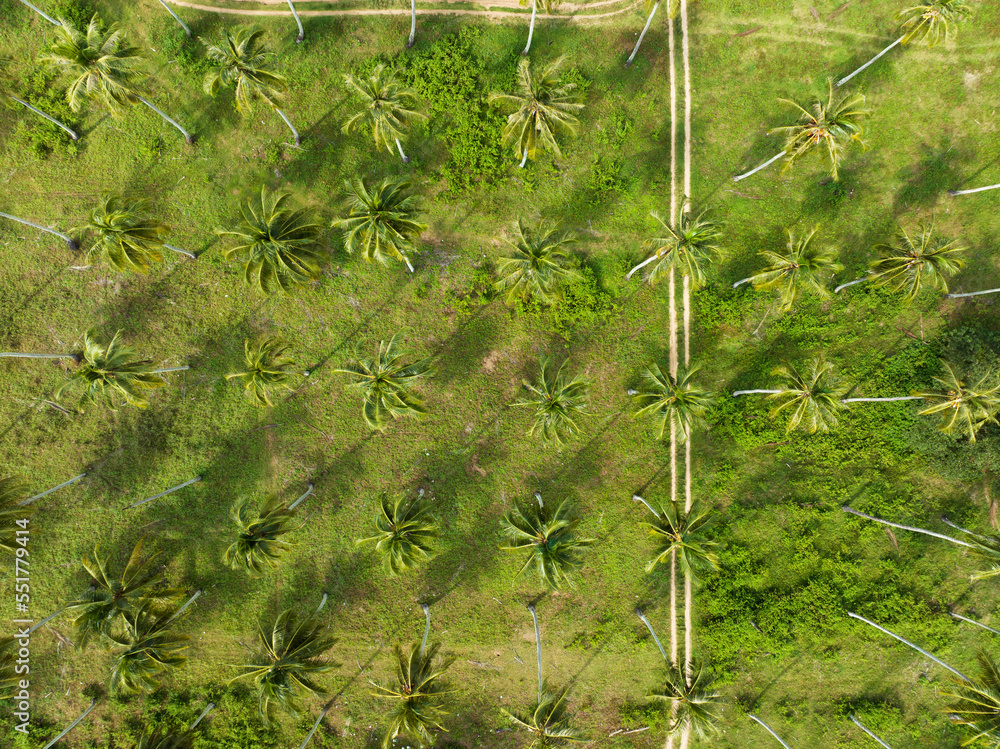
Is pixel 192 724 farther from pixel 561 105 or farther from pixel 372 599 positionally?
pixel 561 105

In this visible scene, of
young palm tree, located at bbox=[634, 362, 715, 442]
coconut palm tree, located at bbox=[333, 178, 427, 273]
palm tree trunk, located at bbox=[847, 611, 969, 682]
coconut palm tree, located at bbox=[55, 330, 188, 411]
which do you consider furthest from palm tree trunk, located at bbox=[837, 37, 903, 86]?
coconut palm tree, located at bbox=[55, 330, 188, 411]

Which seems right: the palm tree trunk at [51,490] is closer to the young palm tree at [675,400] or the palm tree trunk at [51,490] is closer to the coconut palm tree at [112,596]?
the coconut palm tree at [112,596]

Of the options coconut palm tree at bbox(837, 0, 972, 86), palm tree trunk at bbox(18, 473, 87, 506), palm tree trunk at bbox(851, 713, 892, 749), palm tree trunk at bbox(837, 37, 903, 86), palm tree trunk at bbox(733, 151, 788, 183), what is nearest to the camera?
coconut palm tree at bbox(837, 0, 972, 86)

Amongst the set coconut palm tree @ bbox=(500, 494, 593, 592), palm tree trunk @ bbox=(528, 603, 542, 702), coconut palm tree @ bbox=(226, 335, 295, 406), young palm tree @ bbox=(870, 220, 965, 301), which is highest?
young palm tree @ bbox=(870, 220, 965, 301)

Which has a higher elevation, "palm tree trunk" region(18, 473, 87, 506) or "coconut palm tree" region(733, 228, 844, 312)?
"coconut palm tree" region(733, 228, 844, 312)

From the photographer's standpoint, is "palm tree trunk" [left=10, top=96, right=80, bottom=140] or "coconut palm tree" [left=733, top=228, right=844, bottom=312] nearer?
"coconut palm tree" [left=733, top=228, right=844, bottom=312]

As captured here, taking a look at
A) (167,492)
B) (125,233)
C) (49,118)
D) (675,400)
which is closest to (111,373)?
(125,233)

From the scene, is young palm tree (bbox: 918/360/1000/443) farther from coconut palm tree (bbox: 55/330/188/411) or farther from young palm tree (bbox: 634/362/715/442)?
coconut palm tree (bbox: 55/330/188/411)
